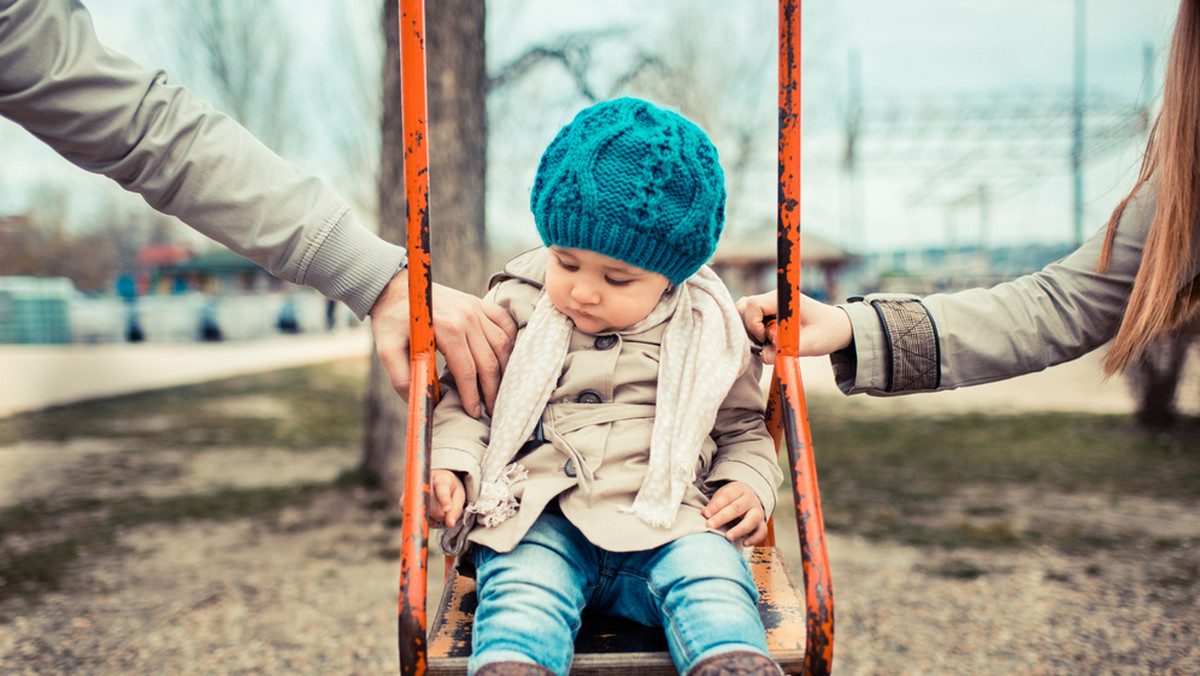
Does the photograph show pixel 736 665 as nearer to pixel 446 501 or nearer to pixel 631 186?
pixel 446 501

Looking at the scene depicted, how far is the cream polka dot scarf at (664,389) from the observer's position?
1358 millimetres

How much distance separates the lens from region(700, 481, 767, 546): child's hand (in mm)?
1367

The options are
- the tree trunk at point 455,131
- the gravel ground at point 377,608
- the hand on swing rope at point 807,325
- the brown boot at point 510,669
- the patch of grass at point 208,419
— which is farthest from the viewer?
the patch of grass at point 208,419

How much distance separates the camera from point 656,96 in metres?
4.41

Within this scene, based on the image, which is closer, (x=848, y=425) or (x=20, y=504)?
(x=20, y=504)

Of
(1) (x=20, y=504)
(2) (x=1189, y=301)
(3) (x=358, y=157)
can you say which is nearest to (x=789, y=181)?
(2) (x=1189, y=301)

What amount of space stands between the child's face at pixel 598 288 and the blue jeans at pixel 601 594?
0.37 m

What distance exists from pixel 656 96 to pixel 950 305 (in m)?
3.10

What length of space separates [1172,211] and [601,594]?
126cm

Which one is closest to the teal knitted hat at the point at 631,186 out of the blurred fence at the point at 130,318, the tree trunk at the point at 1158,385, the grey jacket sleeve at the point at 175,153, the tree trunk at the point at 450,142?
the grey jacket sleeve at the point at 175,153

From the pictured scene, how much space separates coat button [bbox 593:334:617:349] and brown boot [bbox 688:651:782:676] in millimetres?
612

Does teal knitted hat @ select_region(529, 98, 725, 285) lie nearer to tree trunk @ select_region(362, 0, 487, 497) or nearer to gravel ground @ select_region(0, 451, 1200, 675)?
gravel ground @ select_region(0, 451, 1200, 675)

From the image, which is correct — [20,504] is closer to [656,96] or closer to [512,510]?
[656,96]

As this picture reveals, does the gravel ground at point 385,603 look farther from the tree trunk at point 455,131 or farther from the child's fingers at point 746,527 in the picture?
the child's fingers at point 746,527
